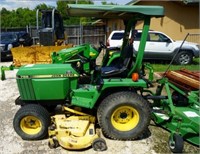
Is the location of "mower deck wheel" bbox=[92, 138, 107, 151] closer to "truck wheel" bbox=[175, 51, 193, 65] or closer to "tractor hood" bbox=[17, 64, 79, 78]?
"tractor hood" bbox=[17, 64, 79, 78]

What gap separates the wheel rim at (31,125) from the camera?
4.66 meters

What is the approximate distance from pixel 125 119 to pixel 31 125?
1.61m

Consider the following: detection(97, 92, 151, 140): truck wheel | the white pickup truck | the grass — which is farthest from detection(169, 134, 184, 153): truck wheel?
the white pickup truck

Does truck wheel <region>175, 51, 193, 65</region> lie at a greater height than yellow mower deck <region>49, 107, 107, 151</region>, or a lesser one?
lesser

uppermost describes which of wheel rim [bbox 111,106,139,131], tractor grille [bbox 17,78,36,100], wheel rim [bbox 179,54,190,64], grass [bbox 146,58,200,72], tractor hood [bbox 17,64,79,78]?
tractor hood [bbox 17,64,79,78]

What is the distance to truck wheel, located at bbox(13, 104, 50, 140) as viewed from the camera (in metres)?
4.60

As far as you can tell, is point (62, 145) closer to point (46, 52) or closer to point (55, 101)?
point (55, 101)

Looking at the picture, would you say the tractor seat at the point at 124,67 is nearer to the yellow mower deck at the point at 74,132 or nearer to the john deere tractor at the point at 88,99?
the john deere tractor at the point at 88,99

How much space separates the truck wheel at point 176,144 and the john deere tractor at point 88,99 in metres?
0.50

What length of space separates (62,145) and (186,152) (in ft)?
6.28

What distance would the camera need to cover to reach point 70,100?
4863 millimetres

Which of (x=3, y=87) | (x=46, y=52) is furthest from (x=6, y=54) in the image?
(x=3, y=87)

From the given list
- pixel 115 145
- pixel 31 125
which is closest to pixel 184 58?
pixel 115 145

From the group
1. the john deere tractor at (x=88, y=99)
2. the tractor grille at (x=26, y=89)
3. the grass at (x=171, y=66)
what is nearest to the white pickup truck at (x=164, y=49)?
the grass at (x=171, y=66)
